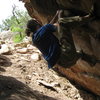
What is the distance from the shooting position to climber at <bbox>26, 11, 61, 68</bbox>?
5812 millimetres

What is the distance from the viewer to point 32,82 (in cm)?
1116

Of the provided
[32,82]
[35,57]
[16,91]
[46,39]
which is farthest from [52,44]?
[35,57]

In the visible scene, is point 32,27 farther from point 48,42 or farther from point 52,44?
point 52,44

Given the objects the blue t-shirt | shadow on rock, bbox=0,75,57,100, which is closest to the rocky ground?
shadow on rock, bbox=0,75,57,100

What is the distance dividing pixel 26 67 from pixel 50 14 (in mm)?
4462

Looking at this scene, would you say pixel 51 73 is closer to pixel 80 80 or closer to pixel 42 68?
pixel 42 68

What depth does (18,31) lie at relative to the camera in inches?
1355

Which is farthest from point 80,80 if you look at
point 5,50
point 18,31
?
point 18,31

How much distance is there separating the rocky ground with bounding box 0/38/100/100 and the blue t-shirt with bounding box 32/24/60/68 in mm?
3063

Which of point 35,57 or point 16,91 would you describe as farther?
point 35,57

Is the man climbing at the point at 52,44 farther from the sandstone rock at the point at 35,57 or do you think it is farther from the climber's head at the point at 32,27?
the sandstone rock at the point at 35,57

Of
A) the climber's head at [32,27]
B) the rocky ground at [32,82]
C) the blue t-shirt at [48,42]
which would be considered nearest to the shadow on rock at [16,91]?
the rocky ground at [32,82]

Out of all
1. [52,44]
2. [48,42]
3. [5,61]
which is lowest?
[5,61]

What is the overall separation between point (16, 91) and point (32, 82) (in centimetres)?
206
